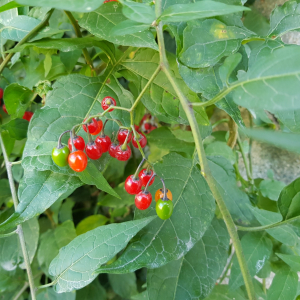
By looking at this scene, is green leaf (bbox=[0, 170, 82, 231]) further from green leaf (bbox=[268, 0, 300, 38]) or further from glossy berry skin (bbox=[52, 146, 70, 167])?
green leaf (bbox=[268, 0, 300, 38])

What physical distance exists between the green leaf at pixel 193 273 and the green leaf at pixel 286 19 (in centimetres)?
49

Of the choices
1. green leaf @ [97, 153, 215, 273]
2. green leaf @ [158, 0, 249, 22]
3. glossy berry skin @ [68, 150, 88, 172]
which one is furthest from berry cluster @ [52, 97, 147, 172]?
green leaf @ [158, 0, 249, 22]

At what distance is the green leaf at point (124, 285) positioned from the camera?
1.05 metres

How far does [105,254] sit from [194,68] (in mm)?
402

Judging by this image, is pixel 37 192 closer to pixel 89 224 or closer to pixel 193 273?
pixel 193 273

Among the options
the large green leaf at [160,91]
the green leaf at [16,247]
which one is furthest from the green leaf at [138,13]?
the green leaf at [16,247]

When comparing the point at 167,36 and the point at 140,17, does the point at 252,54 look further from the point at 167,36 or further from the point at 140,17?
the point at 167,36

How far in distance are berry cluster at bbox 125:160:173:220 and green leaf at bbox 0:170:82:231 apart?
4.4 inches

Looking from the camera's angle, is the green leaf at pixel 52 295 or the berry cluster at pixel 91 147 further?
the green leaf at pixel 52 295

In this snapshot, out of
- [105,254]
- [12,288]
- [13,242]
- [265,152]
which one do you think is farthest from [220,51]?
[12,288]

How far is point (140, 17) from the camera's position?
0.33 meters

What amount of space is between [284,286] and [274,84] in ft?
1.55

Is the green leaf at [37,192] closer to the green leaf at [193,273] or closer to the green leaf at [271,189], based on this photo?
the green leaf at [193,273]

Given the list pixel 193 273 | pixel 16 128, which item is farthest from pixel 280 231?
pixel 16 128
